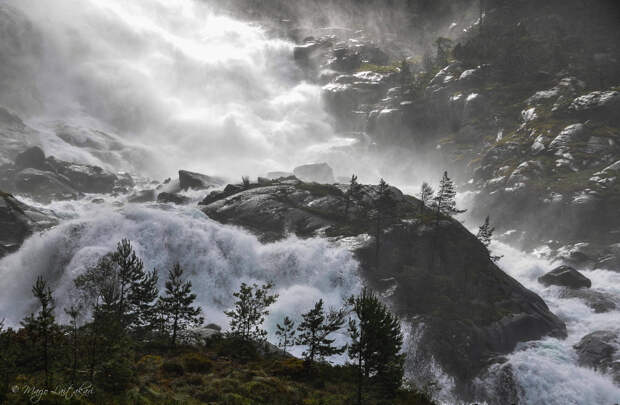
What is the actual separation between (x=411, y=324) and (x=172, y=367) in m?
44.4

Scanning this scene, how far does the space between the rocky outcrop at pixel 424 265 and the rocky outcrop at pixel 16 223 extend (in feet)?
111

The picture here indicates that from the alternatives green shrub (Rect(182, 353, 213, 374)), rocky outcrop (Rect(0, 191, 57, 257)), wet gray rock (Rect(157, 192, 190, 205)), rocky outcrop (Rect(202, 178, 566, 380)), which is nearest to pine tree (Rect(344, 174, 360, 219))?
rocky outcrop (Rect(202, 178, 566, 380))

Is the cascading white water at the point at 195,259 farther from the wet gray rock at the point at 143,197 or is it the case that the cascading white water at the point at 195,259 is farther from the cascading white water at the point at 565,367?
the wet gray rock at the point at 143,197

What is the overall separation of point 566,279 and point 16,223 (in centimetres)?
11671

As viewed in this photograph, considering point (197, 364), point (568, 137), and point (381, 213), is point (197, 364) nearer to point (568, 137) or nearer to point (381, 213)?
point (381, 213)

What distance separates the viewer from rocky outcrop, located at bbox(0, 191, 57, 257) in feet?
239

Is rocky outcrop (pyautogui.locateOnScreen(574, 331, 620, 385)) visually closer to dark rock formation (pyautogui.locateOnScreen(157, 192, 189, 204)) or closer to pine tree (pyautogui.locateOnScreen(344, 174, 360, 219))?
pine tree (pyautogui.locateOnScreen(344, 174, 360, 219))

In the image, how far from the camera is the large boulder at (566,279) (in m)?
84.8

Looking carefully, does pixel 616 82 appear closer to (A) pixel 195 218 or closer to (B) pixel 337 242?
(B) pixel 337 242

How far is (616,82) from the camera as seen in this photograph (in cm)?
15588

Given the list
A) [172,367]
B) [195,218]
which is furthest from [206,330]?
[195,218]

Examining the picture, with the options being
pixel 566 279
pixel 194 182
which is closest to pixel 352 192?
pixel 566 279

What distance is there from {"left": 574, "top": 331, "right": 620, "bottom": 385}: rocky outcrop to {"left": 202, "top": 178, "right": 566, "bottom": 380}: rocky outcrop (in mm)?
4795

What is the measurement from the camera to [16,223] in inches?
2992
